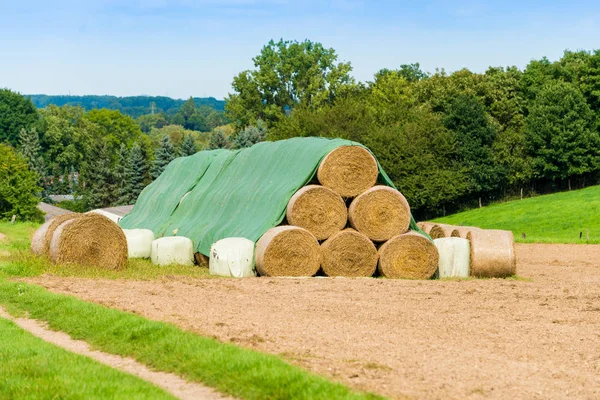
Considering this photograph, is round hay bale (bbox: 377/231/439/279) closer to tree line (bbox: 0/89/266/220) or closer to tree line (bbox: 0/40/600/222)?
tree line (bbox: 0/40/600/222)

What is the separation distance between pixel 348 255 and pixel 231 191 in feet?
25.3

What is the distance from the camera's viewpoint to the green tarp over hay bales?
27.2 meters

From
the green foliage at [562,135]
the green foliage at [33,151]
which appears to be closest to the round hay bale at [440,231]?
the green foliage at [562,135]

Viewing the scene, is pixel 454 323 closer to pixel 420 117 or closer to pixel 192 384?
pixel 192 384

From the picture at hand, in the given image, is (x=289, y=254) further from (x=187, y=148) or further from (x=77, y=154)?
(x=77, y=154)

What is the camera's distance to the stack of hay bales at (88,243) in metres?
25.0

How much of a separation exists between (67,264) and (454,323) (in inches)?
497

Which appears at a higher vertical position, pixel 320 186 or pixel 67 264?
pixel 320 186

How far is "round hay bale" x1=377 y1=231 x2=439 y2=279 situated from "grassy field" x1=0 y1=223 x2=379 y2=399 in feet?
30.6

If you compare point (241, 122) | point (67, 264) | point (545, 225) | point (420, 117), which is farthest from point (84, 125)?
point (67, 264)

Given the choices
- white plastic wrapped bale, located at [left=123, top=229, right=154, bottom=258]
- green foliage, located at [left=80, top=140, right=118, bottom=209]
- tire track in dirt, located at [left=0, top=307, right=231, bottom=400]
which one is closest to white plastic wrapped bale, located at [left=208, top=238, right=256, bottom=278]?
white plastic wrapped bale, located at [left=123, top=229, right=154, bottom=258]

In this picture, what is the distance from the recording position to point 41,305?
57.8 ft

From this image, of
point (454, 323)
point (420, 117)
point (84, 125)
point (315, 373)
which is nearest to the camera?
point (315, 373)

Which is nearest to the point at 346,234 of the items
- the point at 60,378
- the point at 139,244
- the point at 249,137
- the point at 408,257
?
the point at 408,257
